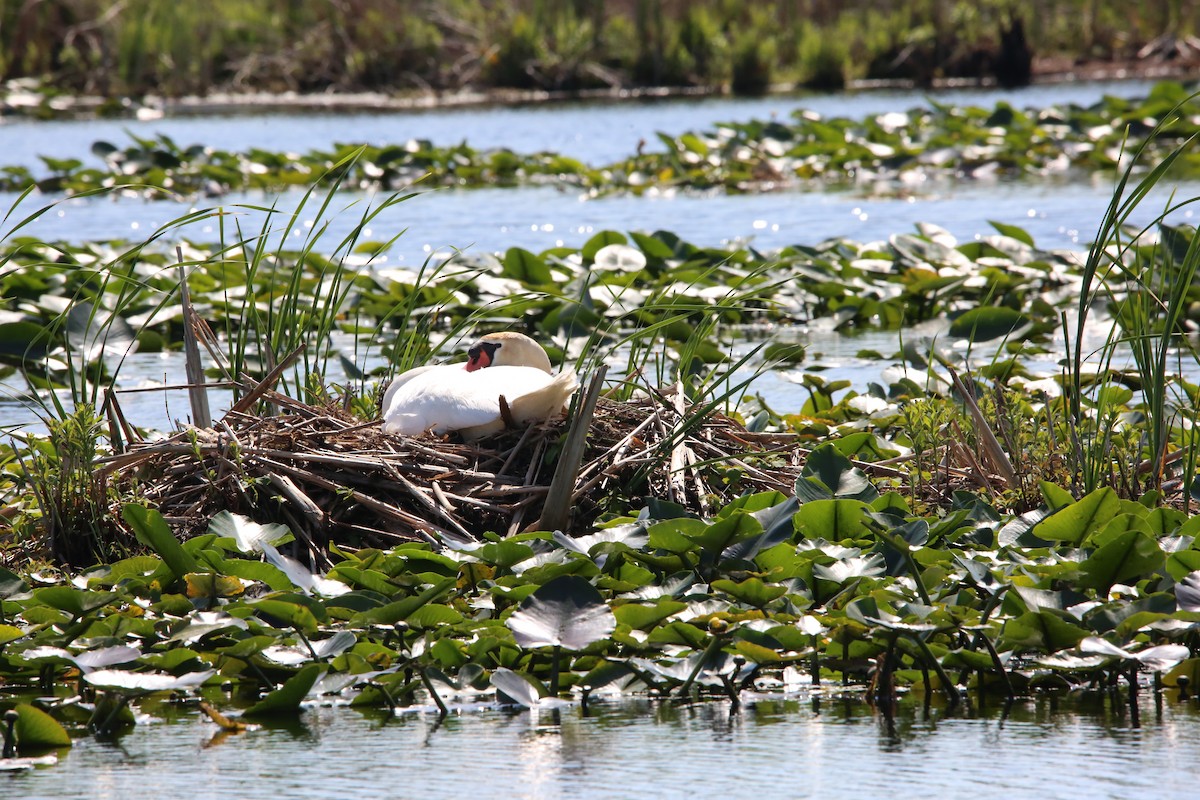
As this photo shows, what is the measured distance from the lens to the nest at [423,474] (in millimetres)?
4172

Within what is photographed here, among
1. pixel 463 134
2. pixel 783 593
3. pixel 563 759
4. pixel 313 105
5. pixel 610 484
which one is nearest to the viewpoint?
pixel 563 759

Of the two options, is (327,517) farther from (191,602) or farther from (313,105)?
(313,105)

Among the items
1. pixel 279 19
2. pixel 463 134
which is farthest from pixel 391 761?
pixel 279 19

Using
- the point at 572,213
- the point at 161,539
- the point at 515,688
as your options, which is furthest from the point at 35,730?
the point at 572,213

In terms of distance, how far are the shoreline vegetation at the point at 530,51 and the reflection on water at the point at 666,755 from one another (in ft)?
80.0

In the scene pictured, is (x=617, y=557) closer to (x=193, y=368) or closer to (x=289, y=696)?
(x=289, y=696)

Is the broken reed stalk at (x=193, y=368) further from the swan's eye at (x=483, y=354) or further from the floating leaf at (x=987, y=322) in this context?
the floating leaf at (x=987, y=322)

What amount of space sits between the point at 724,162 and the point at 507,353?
11212 mm

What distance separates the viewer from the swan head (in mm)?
5098

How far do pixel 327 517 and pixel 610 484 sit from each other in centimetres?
81

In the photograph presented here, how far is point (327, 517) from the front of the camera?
13.7 feet

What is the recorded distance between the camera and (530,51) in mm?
28172

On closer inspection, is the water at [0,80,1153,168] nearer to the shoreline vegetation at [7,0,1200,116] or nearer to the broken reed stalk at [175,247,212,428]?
the shoreline vegetation at [7,0,1200,116]

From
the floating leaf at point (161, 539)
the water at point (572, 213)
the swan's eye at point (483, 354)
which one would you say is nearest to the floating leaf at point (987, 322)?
the water at point (572, 213)
